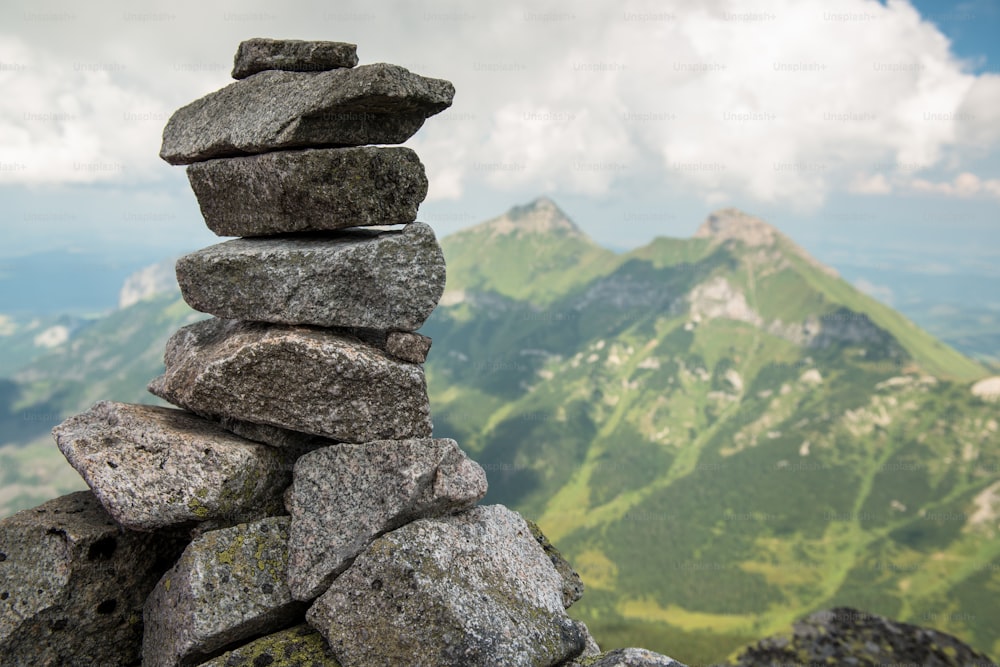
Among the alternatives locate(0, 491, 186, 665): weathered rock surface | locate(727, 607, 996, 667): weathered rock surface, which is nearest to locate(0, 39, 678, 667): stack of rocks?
locate(0, 491, 186, 665): weathered rock surface

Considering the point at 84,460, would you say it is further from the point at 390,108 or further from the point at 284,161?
the point at 390,108

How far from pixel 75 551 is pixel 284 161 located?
31.7 ft

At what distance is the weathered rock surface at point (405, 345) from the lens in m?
13.9

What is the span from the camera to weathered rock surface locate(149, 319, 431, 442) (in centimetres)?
1298

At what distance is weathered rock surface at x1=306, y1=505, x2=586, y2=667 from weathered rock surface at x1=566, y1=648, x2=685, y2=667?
39cm

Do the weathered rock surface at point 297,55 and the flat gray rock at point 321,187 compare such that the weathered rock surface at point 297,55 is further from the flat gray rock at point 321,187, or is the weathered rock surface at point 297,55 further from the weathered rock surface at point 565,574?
the weathered rock surface at point 565,574

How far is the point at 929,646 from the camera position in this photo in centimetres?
2366

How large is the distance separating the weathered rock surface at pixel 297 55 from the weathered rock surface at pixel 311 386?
7.03 metres

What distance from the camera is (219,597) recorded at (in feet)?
37.6

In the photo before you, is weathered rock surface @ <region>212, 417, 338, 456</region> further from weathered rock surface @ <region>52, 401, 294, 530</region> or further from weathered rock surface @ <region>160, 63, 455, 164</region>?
weathered rock surface @ <region>160, 63, 455, 164</region>

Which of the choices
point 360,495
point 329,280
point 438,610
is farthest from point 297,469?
point 438,610

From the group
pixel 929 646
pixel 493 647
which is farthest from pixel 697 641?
pixel 493 647

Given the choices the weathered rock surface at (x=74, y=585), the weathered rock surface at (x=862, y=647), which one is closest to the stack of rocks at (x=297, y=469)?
the weathered rock surface at (x=74, y=585)

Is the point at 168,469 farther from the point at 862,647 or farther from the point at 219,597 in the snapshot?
the point at 862,647
